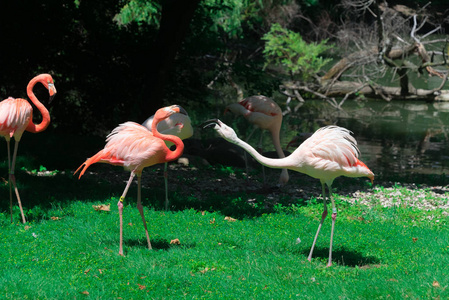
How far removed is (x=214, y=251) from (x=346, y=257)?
150cm

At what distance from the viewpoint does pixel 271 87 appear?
12328 mm

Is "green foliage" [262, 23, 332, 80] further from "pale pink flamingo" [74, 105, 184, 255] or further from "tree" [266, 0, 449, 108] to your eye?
"pale pink flamingo" [74, 105, 184, 255]

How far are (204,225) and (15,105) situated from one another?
2737 mm

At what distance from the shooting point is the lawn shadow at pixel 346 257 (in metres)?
5.84

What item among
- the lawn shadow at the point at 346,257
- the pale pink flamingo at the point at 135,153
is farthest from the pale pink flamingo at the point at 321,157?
the pale pink flamingo at the point at 135,153

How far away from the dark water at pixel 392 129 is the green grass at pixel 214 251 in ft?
15.9

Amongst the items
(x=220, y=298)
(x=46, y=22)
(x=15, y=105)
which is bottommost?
(x=220, y=298)

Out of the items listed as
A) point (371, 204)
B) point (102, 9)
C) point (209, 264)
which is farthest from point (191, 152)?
point (209, 264)

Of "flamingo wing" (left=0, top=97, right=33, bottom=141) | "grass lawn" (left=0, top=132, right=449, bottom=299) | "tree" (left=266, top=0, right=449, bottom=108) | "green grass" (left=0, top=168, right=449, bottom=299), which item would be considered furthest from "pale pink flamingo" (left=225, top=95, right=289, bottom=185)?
A: "tree" (left=266, top=0, right=449, bottom=108)

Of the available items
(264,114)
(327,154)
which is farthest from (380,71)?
(327,154)

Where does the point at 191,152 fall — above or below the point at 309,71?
below

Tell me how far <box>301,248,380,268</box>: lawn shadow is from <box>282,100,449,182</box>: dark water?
5619 millimetres

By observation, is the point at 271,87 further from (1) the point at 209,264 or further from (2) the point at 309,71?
(2) the point at 309,71

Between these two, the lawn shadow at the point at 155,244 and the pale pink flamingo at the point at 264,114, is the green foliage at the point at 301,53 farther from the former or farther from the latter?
the lawn shadow at the point at 155,244
